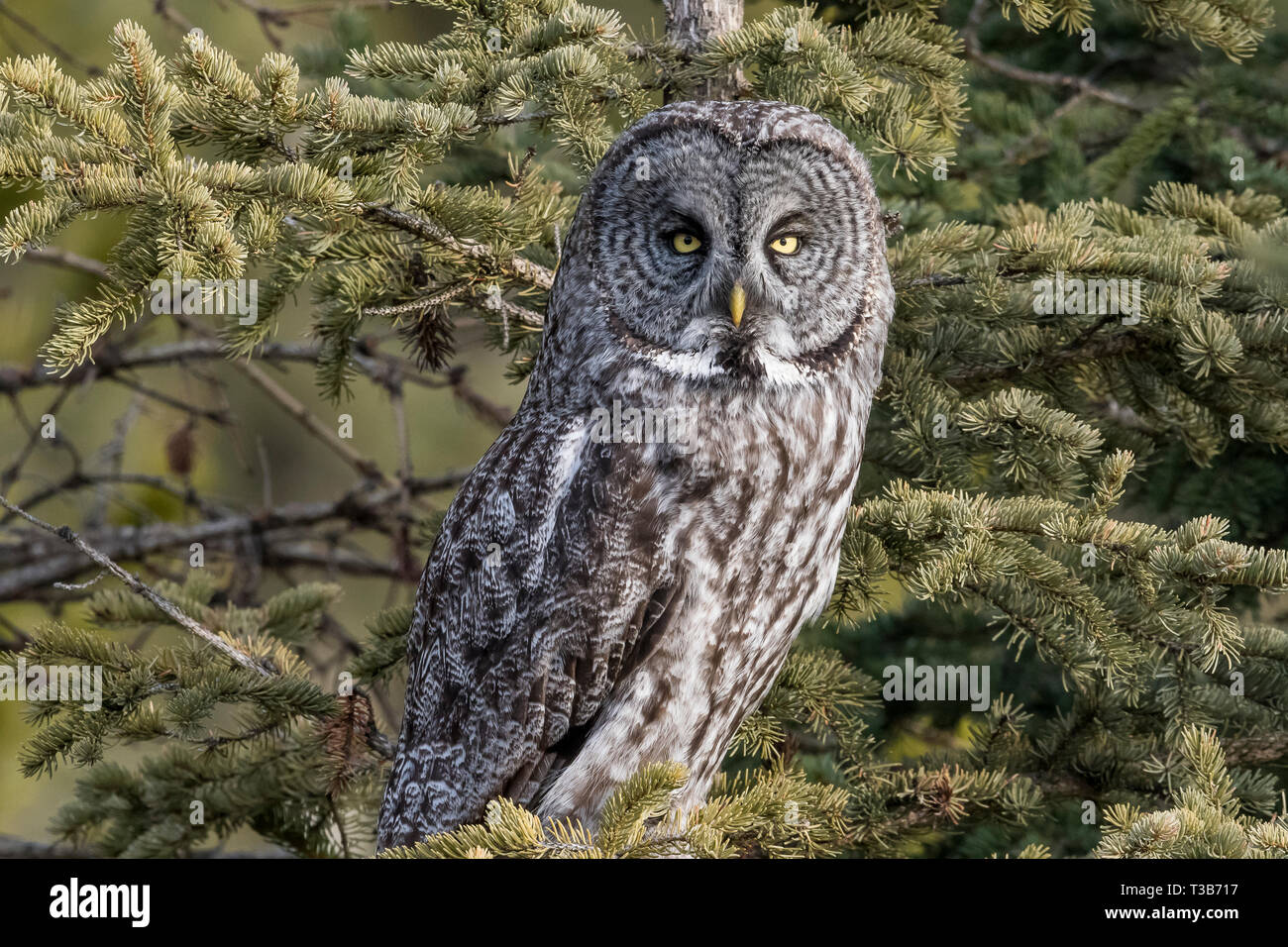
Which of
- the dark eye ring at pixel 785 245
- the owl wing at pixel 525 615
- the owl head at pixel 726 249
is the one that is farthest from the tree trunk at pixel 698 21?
the owl wing at pixel 525 615

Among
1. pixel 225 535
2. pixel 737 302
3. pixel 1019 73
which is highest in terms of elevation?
pixel 1019 73

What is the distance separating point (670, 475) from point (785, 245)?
0.67 m

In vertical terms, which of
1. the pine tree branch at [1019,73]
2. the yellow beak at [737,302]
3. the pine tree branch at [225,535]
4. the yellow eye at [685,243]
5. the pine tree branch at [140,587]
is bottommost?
the pine tree branch at [225,535]

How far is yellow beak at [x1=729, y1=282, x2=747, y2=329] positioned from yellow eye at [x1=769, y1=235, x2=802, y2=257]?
185 mm

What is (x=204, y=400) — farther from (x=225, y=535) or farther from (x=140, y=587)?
(x=140, y=587)

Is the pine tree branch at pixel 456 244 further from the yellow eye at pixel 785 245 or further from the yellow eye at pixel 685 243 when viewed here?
the yellow eye at pixel 785 245

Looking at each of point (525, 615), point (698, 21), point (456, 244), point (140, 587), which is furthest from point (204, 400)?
point (698, 21)

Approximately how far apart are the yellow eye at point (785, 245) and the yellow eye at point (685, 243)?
0.19m

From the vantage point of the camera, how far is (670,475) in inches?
125

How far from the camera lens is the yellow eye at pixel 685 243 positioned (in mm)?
3188

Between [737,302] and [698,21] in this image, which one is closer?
[737,302]

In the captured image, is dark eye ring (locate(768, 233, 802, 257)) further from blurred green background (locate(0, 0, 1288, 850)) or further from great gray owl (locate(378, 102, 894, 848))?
blurred green background (locate(0, 0, 1288, 850))

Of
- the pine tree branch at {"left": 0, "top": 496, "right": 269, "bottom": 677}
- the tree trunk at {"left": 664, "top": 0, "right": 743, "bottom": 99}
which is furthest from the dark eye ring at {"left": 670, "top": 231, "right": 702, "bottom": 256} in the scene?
the pine tree branch at {"left": 0, "top": 496, "right": 269, "bottom": 677}

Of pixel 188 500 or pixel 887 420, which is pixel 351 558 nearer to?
pixel 188 500
